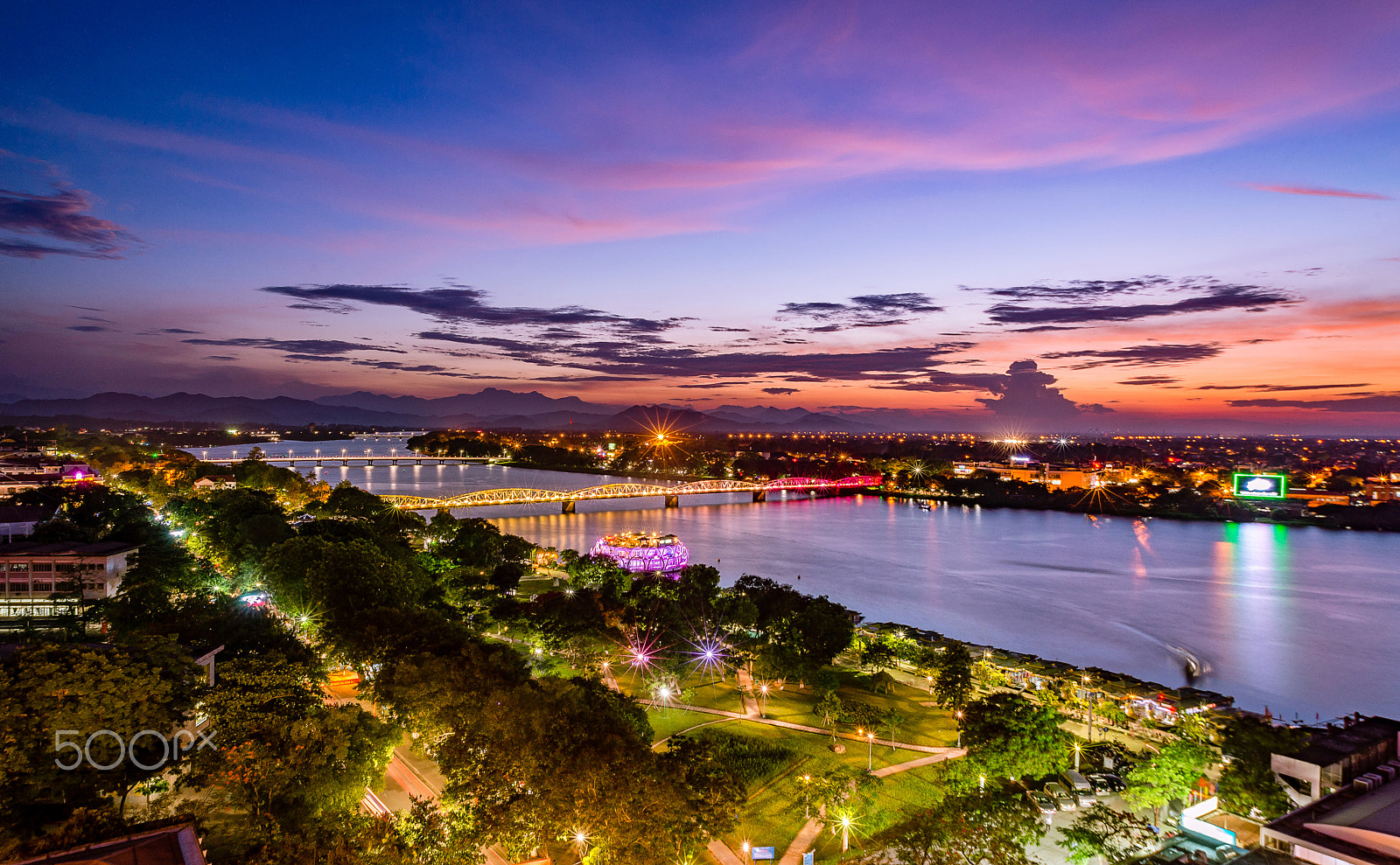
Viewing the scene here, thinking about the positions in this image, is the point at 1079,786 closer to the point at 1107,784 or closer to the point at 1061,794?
the point at 1107,784

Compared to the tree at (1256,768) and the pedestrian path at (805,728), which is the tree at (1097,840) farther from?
the pedestrian path at (805,728)

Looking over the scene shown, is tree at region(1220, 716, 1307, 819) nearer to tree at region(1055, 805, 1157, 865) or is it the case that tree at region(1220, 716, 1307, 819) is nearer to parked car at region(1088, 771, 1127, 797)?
parked car at region(1088, 771, 1127, 797)

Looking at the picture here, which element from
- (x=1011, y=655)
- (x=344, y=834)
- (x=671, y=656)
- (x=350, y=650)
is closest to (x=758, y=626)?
(x=671, y=656)

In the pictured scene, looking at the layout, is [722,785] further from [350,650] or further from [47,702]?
[350,650]

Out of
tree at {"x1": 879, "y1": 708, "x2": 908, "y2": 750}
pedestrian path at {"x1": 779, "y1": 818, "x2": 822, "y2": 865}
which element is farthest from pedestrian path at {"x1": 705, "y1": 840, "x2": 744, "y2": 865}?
tree at {"x1": 879, "y1": 708, "x2": 908, "y2": 750}

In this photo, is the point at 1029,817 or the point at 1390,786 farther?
the point at 1390,786

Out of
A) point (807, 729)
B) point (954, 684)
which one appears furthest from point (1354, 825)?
point (807, 729)
